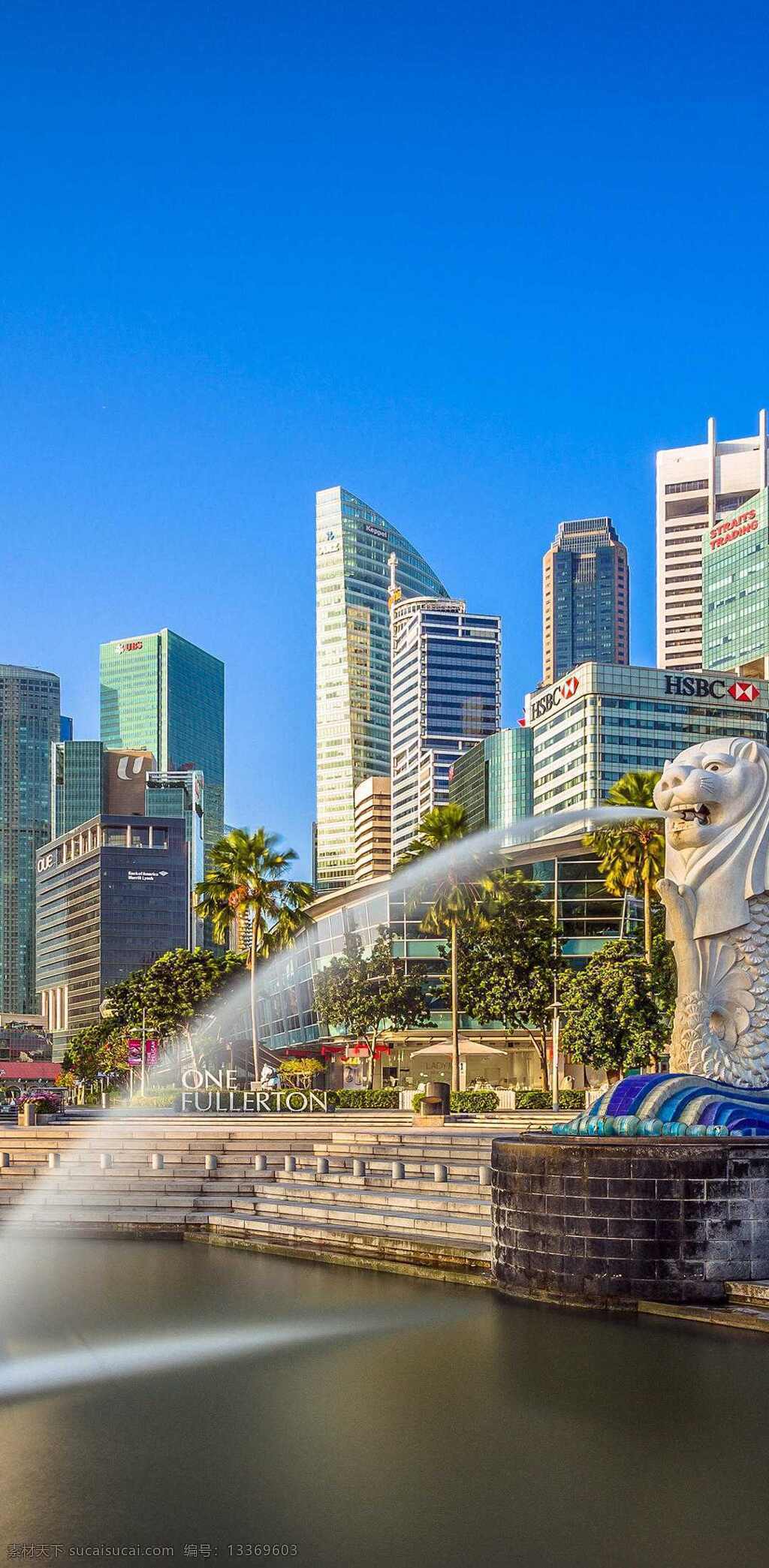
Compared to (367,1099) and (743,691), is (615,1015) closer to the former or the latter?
(367,1099)

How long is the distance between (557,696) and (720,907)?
165m

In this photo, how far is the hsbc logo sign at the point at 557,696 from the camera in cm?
18338

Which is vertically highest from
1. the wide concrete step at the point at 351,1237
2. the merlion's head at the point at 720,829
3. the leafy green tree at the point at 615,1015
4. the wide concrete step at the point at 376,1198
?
the merlion's head at the point at 720,829

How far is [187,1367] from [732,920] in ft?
42.1

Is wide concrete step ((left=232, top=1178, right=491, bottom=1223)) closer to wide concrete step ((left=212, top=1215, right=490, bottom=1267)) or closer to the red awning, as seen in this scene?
wide concrete step ((left=212, top=1215, right=490, bottom=1267))

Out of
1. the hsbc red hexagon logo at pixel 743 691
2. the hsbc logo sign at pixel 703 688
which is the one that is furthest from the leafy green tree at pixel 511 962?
the hsbc red hexagon logo at pixel 743 691

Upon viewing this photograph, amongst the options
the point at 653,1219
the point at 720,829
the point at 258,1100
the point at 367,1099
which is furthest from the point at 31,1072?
the point at 653,1219

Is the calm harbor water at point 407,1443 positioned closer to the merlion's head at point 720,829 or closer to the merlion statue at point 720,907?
the merlion statue at point 720,907

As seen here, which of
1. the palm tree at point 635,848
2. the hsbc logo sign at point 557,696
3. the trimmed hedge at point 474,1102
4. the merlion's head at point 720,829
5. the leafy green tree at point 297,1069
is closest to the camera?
the merlion's head at point 720,829

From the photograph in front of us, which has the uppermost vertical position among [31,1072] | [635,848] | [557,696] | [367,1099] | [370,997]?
[557,696]

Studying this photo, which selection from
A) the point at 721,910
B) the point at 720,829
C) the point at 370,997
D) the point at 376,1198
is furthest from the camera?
the point at 370,997

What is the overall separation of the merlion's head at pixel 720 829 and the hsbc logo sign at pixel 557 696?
155464 mm

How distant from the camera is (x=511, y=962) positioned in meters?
63.7

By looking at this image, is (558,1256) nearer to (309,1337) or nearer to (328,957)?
(309,1337)
